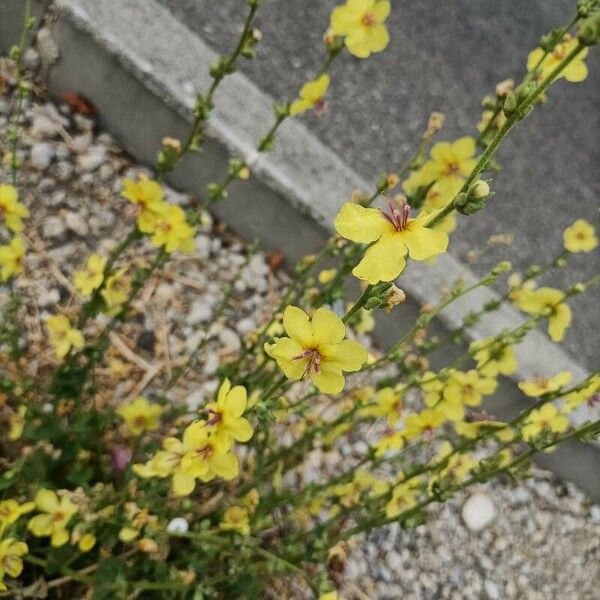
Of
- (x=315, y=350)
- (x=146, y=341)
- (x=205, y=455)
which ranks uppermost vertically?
(x=146, y=341)

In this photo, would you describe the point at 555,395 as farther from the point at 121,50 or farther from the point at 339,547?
the point at 121,50

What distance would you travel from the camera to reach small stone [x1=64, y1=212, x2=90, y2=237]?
2.55 metres

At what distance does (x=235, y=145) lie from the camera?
101 inches

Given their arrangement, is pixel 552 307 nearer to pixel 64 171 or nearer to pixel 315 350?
pixel 315 350

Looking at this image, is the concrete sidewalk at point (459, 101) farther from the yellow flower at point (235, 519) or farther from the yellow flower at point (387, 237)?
the yellow flower at point (387, 237)

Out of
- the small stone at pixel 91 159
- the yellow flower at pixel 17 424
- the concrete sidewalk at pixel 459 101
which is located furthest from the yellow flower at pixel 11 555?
the concrete sidewalk at pixel 459 101

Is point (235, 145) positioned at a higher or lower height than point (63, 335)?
higher

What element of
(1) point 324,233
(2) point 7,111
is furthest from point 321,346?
(2) point 7,111

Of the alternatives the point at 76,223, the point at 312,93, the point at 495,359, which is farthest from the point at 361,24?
the point at 76,223

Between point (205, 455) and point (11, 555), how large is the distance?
1.65ft

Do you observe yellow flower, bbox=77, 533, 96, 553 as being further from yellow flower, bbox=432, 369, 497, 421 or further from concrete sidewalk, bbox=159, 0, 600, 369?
concrete sidewalk, bbox=159, 0, 600, 369

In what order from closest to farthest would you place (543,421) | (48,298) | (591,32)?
(591,32) < (543,421) < (48,298)

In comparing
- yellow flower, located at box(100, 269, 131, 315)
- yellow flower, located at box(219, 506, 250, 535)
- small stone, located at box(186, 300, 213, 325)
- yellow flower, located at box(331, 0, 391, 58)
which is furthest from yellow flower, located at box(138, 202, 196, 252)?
small stone, located at box(186, 300, 213, 325)

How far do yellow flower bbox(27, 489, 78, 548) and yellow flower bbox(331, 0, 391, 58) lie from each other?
3.85 feet
